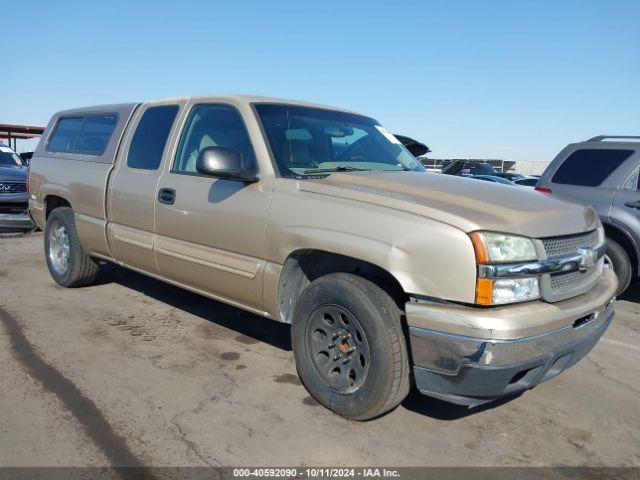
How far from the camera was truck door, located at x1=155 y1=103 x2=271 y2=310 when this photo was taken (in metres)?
3.44

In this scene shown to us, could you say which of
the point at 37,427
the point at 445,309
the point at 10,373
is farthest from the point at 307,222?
the point at 10,373

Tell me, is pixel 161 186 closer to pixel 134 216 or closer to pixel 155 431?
pixel 134 216

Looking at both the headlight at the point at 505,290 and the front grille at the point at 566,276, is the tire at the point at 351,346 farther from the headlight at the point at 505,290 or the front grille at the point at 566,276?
the front grille at the point at 566,276

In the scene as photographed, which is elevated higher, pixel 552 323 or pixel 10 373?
pixel 552 323

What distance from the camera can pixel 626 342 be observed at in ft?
15.4

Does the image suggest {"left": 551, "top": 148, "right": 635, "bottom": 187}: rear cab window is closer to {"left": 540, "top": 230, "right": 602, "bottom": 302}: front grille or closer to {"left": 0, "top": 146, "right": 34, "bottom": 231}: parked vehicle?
{"left": 540, "top": 230, "right": 602, "bottom": 302}: front grille

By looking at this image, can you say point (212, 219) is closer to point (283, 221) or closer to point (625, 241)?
point (283, 221)

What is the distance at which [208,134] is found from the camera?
13.2 feet

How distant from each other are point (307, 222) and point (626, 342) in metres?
3.40

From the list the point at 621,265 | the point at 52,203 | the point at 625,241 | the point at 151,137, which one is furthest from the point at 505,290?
the point at 52,203

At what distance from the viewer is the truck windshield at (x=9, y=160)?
1029 cm

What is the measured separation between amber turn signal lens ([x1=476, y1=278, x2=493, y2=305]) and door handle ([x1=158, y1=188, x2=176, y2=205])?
2.44 meters

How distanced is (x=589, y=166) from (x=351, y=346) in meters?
4.74

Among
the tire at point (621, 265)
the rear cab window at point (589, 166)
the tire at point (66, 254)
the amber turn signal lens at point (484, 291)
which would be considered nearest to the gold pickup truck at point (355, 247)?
the amber turn signal lens at point (484, 291)
